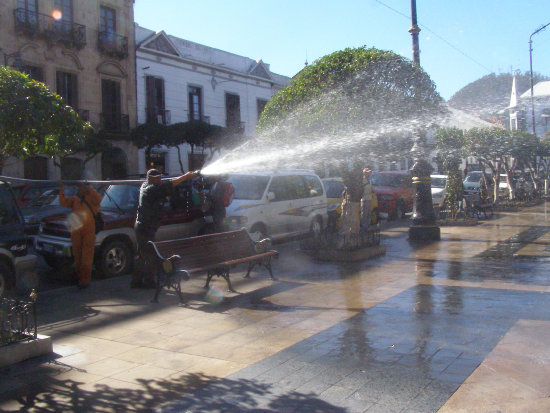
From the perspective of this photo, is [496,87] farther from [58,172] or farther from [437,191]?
[58,172]

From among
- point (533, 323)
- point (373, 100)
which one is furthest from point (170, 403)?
point (373, 100)

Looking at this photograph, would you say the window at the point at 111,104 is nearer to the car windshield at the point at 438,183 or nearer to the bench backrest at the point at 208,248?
the car windshield at the point at 438,183

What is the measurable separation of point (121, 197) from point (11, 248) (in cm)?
297

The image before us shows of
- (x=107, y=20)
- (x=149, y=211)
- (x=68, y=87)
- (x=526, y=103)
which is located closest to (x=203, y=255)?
(x=149, y=211)

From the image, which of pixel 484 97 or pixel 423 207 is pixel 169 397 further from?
pixel 484 97

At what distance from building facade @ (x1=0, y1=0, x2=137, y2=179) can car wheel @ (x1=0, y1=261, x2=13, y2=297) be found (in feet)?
→ 48.8

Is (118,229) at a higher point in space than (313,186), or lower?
lower

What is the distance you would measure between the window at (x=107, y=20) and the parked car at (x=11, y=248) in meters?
19.9

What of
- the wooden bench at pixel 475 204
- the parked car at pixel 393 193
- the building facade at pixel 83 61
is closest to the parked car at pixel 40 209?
the building facade at pixel 83 61

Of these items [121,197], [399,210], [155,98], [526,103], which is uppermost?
[155,98]

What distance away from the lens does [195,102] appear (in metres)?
29.3

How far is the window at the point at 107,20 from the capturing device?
25.4m

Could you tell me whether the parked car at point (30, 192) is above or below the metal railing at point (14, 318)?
above

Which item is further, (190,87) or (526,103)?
(190,87)
